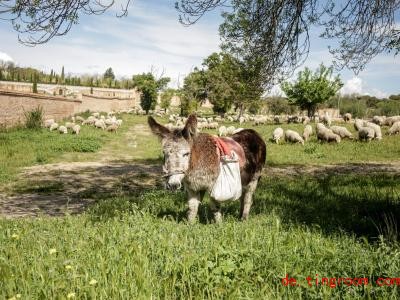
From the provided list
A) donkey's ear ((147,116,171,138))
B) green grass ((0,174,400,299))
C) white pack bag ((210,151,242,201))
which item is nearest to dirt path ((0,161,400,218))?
donkey's ear ((147,116,171,138))

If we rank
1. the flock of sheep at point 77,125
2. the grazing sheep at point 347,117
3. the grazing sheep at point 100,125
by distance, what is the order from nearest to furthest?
the flock of sheep at point 77,125 < the grazing sheep at point 100,125 < the grazing sheep at point 347,117

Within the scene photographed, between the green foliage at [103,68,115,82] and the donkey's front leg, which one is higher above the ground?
the green foliage at [103,68,115,82]

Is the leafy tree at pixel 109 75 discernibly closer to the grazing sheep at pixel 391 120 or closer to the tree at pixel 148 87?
the tree at pixel 148 87

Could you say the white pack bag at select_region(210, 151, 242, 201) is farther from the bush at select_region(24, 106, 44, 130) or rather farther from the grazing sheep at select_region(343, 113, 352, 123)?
the grazing sheep at select_region(343, 113, 352, 123)

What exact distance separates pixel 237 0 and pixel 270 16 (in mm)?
1680

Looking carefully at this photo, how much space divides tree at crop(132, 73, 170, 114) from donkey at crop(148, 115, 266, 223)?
51.4 metres

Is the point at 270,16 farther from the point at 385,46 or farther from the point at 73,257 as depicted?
the point at 73,257

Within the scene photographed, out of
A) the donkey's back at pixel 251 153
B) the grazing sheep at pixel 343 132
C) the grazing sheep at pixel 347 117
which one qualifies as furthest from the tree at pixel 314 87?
the donkey's back at pixel 251 153

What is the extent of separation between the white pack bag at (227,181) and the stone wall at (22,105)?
2126 centimetres

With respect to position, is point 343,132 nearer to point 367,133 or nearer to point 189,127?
point 367,133

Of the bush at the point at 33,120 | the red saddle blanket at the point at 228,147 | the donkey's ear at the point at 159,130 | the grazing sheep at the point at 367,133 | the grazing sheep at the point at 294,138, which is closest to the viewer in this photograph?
the donkey's ear at the point at 159,130

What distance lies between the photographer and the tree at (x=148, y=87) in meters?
56.2

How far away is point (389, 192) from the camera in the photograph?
8148 millimetres

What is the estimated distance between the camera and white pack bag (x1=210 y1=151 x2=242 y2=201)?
5.38m
